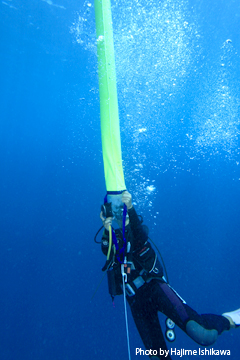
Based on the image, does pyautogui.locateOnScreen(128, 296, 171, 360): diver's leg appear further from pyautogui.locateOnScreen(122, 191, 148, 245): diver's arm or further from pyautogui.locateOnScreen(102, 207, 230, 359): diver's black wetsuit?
pyautogui.locateOnScreen(122, 191, 148, 245): diver's arm

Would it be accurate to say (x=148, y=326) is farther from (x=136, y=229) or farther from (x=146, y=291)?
(x=136, y=229)

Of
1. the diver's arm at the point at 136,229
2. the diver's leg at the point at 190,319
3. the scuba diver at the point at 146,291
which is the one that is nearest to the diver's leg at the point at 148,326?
the scuba diver at the point at 146,291

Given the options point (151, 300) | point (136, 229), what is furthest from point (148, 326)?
point (136, 229)

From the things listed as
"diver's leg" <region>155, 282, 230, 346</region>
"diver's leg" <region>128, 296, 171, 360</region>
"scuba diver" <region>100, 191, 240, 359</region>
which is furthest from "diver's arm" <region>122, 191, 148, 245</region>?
"diver's leg" <region>128, 296, 171, 360</region>

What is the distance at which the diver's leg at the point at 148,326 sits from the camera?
8.12ft

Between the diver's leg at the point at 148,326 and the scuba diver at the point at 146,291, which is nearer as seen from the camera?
the scuba diver at the point at 146,291

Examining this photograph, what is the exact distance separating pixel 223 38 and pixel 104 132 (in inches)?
314

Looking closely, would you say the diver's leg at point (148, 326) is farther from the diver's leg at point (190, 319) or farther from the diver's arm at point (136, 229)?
the diver's arm at point (136, 229)

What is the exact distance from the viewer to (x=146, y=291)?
275cm

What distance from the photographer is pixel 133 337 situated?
8227mm

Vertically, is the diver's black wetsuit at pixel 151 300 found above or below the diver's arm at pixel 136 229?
below

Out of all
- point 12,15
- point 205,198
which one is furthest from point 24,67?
point 205,198

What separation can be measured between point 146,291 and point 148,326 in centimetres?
42

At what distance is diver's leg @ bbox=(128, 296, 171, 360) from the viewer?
2475 mm
